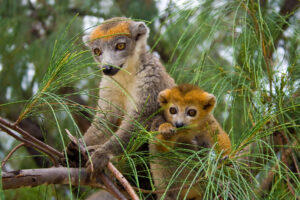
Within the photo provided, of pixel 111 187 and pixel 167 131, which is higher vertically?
pixel 167 131

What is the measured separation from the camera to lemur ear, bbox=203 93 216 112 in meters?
3.94

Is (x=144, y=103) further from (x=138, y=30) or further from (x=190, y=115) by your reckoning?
(x=138, y=30)

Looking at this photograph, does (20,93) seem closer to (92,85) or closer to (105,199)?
→ (92,85)

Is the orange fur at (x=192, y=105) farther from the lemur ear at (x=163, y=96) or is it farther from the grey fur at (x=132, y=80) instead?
the grey fur at (x=132, y=80)

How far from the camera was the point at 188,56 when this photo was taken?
142 inches

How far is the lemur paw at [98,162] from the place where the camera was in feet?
9.61

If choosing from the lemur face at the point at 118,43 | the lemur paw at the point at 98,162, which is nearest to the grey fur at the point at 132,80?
the lemur face at the point at 118,43

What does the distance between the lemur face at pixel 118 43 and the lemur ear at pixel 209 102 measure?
0.96 meters

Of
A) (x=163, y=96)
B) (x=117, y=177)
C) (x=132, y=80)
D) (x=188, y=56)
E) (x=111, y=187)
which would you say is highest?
(x=188, y=56)

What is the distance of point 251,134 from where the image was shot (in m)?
2.76

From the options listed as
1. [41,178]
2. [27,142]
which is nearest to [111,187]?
[41,178]

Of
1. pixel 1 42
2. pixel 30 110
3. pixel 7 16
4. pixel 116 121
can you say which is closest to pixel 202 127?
pixel 116 121

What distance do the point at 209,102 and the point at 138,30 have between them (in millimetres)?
1239

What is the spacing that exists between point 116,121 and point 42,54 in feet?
8.72
